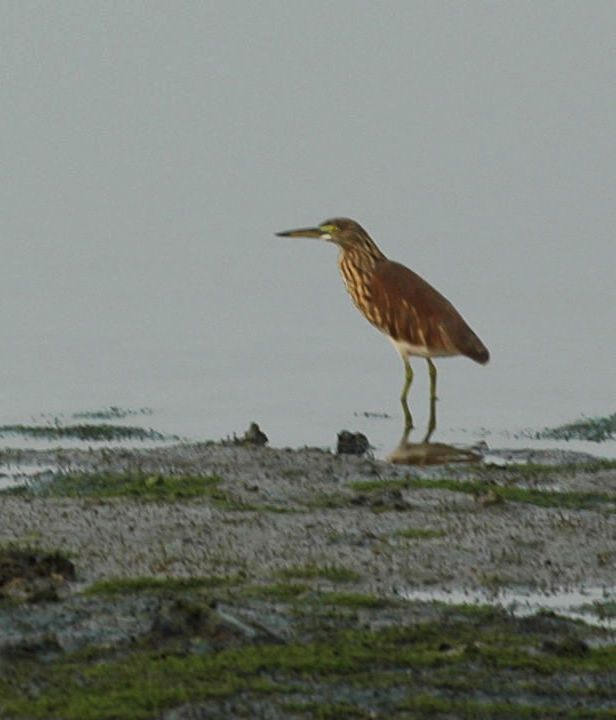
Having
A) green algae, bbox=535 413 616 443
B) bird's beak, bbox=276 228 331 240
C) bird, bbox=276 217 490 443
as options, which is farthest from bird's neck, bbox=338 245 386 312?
green algae, bbox=535 413 616 443

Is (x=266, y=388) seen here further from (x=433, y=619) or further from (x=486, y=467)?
(x=433, y=619)

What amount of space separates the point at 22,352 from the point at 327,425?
13.4 feet

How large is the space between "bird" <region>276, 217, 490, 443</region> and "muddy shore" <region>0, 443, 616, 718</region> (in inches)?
71.1

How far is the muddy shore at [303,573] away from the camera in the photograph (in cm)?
761

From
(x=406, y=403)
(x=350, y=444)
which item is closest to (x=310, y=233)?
(x=406, y=403)

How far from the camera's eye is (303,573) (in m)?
9.76

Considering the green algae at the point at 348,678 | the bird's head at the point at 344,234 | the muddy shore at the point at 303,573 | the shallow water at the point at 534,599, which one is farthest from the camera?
the bird's head at the point at 344,234

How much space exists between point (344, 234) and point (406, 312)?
4.54 feet

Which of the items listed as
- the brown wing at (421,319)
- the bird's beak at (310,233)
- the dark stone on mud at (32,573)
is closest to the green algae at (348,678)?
the dark stone on mud at (32,573)

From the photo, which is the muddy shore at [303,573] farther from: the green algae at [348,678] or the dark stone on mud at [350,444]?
the dark stone on mud at [350,444]

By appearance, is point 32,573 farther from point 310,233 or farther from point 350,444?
point 310,233

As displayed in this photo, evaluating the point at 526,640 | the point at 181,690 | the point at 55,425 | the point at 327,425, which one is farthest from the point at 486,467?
the point at 181,690

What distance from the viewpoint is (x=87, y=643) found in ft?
26.7

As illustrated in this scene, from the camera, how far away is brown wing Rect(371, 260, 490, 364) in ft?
51.7
